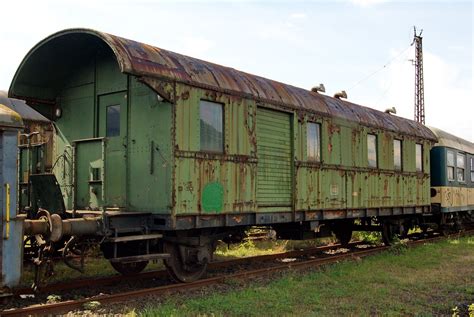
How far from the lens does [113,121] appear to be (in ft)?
28.6

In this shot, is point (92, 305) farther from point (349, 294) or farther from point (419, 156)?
point (419, 156)

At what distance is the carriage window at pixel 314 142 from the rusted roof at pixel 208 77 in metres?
0.36

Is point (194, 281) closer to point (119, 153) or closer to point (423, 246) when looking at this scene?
point (119, 153)

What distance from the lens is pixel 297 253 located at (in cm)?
1248

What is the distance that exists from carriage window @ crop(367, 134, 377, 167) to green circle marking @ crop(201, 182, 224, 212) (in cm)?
599

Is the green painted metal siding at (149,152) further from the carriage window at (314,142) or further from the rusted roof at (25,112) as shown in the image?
the rusted roof at (25,112)

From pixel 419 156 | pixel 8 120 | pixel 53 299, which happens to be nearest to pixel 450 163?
pixel 419 156

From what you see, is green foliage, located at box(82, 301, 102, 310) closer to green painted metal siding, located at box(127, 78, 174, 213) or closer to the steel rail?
the steel rail

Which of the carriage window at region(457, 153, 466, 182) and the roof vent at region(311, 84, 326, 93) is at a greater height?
the roof vent at region(311, 84, 326, 93)

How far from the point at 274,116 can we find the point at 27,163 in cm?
468

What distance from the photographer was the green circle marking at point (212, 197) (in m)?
8.22

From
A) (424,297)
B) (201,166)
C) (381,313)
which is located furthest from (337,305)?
(201,166)

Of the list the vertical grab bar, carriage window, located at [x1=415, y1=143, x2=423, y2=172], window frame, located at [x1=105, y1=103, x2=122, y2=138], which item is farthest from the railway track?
carriage window, located at [x1=415, y1=143, x2=423, y2=172]

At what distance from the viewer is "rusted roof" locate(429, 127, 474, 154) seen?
683 inches
